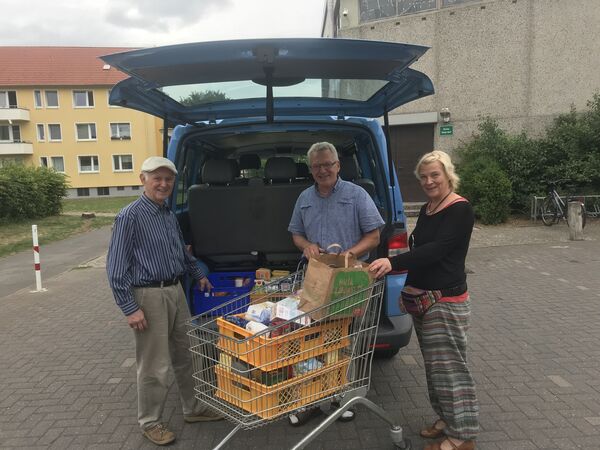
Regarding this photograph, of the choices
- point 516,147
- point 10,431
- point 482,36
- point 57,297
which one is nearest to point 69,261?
point 57,297

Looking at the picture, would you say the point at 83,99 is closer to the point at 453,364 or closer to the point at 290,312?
the point at 290,312

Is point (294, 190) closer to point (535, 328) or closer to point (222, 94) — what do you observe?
point (222, 94)

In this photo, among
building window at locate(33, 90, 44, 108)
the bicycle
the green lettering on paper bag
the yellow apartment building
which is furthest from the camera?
building window at locate(33, 90, 44, 108)

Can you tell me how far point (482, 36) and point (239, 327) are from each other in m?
13.9

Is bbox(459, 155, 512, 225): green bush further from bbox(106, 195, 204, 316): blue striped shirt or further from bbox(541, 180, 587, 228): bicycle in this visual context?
bbox(106, 195, 204, 316): blue striped shirt

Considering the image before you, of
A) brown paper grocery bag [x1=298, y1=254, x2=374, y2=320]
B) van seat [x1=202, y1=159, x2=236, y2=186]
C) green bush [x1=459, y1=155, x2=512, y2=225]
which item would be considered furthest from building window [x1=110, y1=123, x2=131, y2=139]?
brown paper grocery bag [x1=298, y1=254, x2=374, y2=320]

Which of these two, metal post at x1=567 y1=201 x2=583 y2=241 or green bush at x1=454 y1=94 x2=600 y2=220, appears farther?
green bush at x1=454 y1=94 x2=600 y2=220

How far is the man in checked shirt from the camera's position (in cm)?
274

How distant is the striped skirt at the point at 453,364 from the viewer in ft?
8.70

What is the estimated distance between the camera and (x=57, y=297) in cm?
706

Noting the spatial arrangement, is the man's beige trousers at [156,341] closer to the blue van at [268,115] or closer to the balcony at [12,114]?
the blue van at [268,115]

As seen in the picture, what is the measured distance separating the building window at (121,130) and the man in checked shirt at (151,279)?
3668cm

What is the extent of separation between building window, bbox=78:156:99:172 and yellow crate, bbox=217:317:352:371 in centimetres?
3833

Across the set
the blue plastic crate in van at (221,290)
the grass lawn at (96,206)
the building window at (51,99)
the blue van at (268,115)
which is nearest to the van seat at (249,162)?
the blue van at (268,115)
